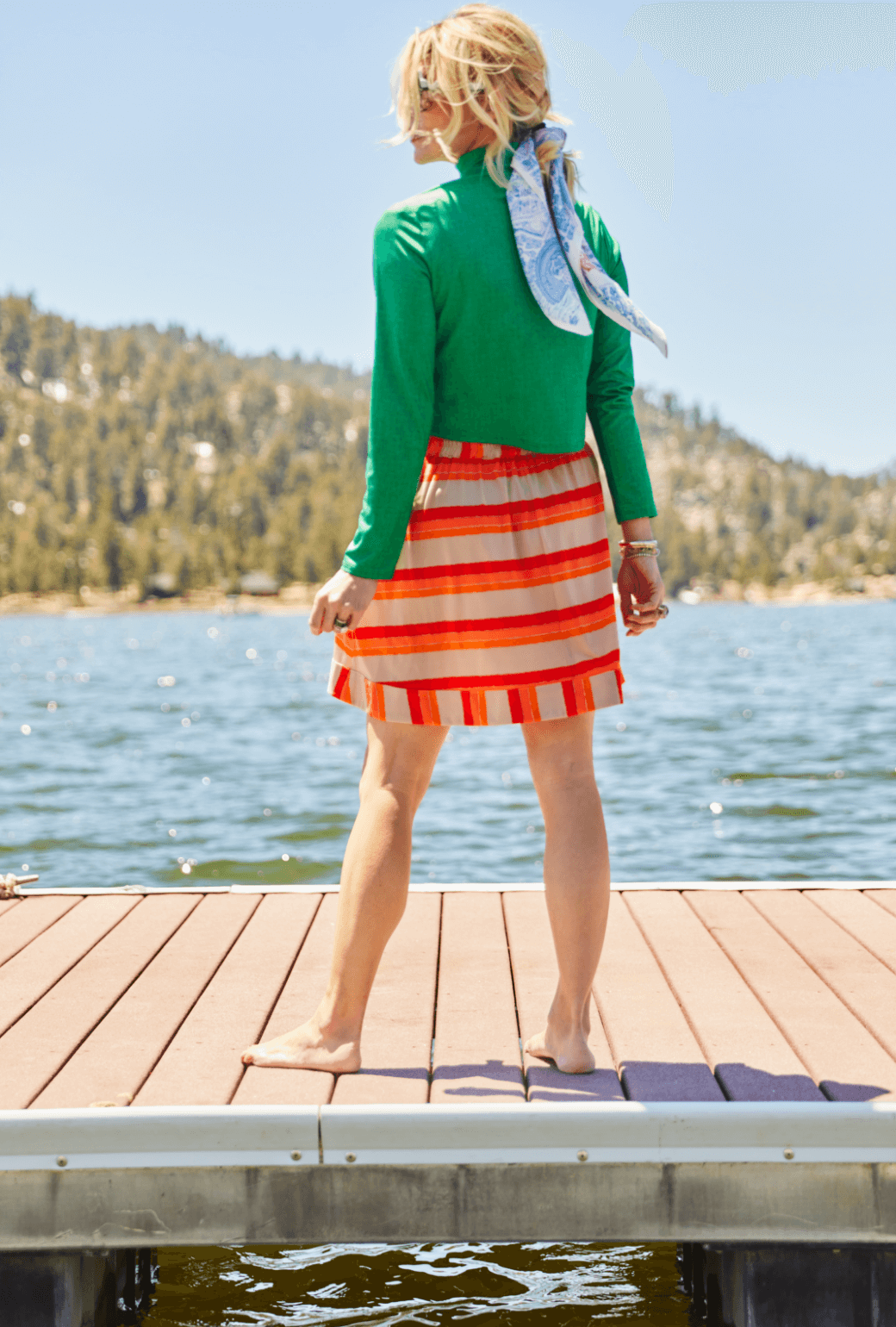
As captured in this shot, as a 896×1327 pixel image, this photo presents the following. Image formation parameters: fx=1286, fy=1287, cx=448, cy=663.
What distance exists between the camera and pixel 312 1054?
8.19 ft

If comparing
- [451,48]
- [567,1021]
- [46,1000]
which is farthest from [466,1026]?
[451,48]

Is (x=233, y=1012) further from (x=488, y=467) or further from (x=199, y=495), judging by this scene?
(x=199, y=495)

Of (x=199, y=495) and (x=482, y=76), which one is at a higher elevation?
(x=199, y=495)

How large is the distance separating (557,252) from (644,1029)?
5.25 ft

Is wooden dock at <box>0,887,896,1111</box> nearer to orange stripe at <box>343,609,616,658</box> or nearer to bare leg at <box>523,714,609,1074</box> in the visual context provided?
bare leg at <box>523,714,609,1074</box>

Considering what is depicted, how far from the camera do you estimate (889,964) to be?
3.17 meters

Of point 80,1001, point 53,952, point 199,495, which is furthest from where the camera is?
point 199,495

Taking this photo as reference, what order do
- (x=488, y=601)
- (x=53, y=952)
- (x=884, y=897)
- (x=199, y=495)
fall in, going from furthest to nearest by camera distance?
(x=199, y=495) → (x=884, y=897) → (x=53, y=952) → (x=488, y=601)

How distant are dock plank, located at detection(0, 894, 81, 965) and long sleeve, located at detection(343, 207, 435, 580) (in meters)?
1.78

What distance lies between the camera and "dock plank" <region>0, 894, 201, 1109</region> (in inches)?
98.1

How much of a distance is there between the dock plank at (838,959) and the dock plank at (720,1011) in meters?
0.21

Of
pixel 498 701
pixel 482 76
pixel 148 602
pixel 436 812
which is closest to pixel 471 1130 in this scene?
pixel 498 701

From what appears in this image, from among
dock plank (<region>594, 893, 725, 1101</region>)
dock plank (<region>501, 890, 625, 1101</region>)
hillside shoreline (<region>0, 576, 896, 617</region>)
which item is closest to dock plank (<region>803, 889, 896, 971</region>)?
dock plank (<region>594, 893, 725, 1101</region>)

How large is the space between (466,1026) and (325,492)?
140979 millimetres
